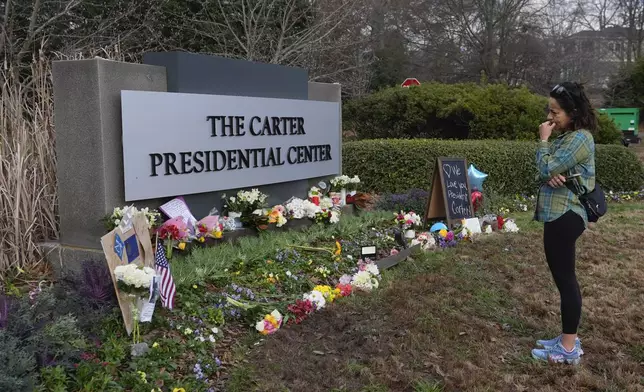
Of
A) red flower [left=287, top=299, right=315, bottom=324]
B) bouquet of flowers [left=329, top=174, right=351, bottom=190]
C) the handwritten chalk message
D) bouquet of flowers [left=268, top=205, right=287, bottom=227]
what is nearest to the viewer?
red flower [left=287, top=299, right=315, bottom=324]

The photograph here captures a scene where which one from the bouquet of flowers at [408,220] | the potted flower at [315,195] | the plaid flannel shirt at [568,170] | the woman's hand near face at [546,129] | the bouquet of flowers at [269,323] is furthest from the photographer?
the bouquet of flowers at [408,220]

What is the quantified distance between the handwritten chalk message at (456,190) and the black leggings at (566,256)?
3545 millimetres

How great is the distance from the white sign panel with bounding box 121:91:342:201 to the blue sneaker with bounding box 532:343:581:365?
10.6ft

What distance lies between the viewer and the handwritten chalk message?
7.04 meters

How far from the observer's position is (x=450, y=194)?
23.2 ft

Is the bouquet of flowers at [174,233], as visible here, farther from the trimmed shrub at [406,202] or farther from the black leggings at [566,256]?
the trimmed shrub at [406,202]

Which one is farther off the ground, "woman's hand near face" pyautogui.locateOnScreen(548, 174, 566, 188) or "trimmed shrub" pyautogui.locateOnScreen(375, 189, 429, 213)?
"woman's hand near face" pyautogui.locateOnScreen(548, 174, 566, 188)

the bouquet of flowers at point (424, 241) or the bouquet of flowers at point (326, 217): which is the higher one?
the bouquet of flowers at point (326, 217)

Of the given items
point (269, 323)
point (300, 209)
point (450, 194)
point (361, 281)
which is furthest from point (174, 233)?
point (450, 194)

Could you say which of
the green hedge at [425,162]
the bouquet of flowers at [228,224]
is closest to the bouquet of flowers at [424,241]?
the bouquet of flowers at [228,224]

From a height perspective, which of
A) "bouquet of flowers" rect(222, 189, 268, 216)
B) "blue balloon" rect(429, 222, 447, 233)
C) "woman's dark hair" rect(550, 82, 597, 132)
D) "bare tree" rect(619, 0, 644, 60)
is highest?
"bare tree" rect(619, 0, 644, 60)

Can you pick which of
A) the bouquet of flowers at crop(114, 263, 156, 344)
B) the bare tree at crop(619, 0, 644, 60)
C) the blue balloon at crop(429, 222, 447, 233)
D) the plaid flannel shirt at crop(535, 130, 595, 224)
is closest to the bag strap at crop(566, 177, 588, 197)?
the plaid flannel shirt at crop(535, 130, 595, 224)

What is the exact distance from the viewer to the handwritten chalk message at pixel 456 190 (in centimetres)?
704

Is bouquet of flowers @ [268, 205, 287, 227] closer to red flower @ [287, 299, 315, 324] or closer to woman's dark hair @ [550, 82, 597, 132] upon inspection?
red flower @ [287, 299, 315, 324]
